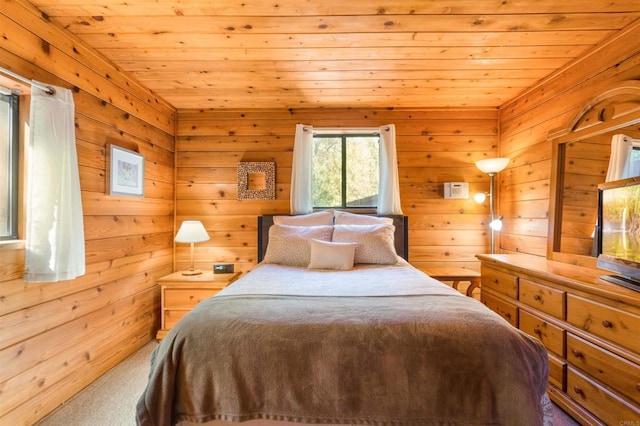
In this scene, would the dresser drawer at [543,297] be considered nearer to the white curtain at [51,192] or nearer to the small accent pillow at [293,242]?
the small accent pillow at [293,242]

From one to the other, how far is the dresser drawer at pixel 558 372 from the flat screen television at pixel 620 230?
54cm

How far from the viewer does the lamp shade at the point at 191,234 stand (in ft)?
8.95

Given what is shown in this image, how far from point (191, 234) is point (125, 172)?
2.46ft

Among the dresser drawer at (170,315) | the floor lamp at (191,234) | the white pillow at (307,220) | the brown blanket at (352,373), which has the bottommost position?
the dresser drawer at (170,315)

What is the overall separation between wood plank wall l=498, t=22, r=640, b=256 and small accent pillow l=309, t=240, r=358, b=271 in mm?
1709

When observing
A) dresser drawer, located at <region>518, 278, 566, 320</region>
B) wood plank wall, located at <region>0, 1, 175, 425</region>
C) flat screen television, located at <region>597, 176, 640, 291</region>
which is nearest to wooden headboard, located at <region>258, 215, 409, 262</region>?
wood plank wall, located at <region>0, 1, 175, 425</region>

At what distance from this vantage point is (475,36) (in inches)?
75.5

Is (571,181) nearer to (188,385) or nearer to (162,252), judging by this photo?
(188,385)

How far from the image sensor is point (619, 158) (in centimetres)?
178

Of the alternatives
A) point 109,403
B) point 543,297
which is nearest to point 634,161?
point 543,297

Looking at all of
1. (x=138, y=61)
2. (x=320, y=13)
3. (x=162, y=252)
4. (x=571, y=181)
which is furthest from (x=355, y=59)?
(x=162, y=252)

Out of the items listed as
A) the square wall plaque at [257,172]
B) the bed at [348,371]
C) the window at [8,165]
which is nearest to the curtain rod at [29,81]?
the window at [8,165]

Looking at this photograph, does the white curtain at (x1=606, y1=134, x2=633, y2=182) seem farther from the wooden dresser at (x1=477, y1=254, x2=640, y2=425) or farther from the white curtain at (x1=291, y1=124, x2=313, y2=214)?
the white curtain at (x1=291, y1=124, x2=313, y2=214)

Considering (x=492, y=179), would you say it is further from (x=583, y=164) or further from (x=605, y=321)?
(x=605, y=321)
